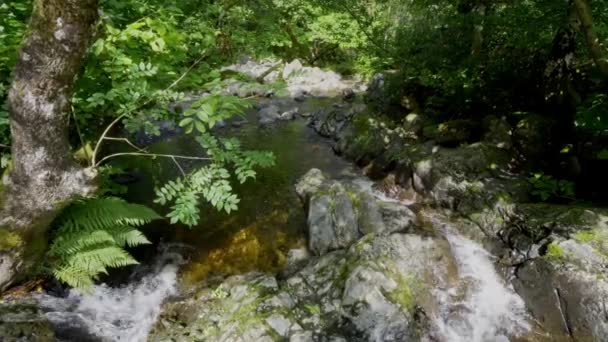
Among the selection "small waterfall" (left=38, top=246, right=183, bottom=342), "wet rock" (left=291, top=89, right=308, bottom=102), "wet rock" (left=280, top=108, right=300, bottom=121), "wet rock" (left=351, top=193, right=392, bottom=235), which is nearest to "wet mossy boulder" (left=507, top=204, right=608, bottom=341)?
"wet rock" (left=351, top=193, right=392, bottom=235)

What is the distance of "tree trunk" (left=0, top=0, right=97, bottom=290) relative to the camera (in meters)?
2.97

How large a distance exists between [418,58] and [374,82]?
4.54 metres

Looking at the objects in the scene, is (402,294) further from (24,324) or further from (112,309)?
(24,324)

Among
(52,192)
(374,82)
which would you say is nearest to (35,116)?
(52,192)

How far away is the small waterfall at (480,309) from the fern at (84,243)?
388 centimetres

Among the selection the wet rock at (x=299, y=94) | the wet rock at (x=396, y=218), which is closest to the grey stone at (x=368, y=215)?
the wet rock at (x=396, y=218)

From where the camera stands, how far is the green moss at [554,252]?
4758 millimetres

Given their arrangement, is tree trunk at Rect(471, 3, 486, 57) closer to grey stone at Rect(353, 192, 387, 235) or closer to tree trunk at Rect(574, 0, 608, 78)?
tree trunk at Rect(574, 0, 608, 78)

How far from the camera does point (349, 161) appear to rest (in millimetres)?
10172

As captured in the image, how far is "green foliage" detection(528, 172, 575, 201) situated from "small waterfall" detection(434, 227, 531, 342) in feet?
5.06

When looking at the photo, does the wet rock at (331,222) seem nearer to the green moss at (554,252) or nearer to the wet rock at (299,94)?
the green moss at (554,252)

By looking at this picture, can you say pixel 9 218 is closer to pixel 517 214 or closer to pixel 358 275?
pixel 358 275

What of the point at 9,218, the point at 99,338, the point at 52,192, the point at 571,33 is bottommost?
the point at 99,338

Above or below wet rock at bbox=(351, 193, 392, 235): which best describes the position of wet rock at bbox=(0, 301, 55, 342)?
below
